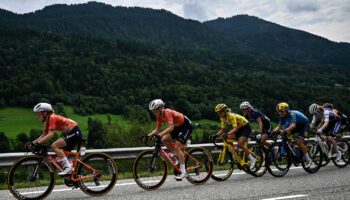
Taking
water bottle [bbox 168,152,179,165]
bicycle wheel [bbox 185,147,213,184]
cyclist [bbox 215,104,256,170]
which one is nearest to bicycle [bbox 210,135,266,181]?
cyclist [bbox 215,104,256,170]

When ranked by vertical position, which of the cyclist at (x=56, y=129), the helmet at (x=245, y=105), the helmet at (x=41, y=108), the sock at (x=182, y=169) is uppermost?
the helmet at (x=245, y=105)

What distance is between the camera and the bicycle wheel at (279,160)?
10969 mm

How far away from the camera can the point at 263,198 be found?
289 inches

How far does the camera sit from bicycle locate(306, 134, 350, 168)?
1241 centimetres

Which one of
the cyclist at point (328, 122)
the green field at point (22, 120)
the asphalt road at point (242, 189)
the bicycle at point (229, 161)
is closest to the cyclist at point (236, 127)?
the bicycle at point (229, 161)

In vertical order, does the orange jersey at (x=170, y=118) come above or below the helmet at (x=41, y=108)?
below

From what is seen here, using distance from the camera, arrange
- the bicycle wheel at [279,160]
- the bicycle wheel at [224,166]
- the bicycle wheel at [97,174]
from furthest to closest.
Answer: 1. the bicycle wheel at [279,160]
2. the bicycle wheel at [224,166]
3. the bicycle wheel at [97,174]

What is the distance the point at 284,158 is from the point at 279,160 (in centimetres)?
20

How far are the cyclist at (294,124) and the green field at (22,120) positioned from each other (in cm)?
4726

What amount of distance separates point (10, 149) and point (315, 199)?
4751 centimetres

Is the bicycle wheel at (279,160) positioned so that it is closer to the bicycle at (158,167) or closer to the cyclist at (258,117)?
the cyclist at (258,117)

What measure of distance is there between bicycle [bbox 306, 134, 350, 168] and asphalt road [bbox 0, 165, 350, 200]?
1858 millimetres

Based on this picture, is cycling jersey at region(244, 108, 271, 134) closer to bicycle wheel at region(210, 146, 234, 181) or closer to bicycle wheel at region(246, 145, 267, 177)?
bicycle wheel at region(246, 145, 267, 177)

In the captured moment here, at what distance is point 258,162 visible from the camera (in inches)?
438
